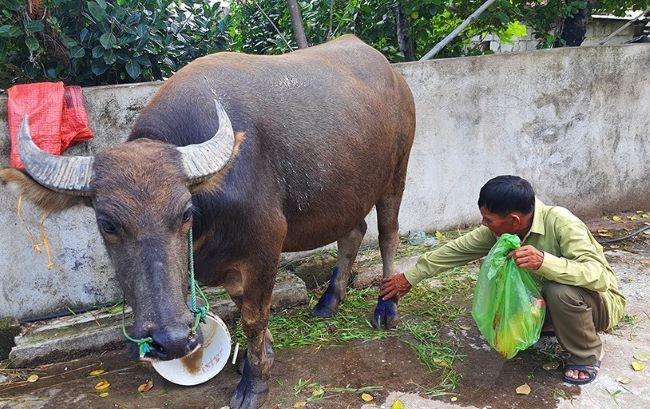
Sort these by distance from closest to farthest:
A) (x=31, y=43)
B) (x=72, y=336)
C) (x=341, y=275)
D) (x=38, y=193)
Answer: (x=38, y=193), (x=72, y=336), (x=31, y=43), (x=341, y=275)

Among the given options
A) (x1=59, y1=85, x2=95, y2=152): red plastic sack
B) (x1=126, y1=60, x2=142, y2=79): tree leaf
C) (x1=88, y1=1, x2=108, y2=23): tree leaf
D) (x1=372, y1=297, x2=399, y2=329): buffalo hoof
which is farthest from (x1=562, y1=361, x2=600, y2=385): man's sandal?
(x1=88, y1=1, x2=108, y2=23): tree leaf

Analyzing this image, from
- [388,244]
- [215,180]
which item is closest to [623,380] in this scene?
[388,244]

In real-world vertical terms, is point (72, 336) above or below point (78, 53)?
below

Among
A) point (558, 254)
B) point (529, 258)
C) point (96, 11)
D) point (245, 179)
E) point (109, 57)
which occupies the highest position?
point (96, 11)

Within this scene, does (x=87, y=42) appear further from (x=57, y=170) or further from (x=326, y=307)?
(x=326, y=307)

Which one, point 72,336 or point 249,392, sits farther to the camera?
point 72,336

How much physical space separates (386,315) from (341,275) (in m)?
0.49

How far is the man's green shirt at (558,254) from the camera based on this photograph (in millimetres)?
2977

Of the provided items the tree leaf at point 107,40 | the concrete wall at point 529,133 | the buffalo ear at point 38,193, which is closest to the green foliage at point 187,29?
the tree leaf at point 107,40

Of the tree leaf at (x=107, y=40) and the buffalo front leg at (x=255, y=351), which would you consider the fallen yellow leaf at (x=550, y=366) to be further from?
the tree leaf at (x=107, y=40)

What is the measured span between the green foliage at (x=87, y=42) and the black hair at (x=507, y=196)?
257 centimetres

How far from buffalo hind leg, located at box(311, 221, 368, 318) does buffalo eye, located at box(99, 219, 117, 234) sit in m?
2.08

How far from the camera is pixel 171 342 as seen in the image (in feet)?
7.14

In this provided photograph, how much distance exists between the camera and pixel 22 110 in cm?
359
